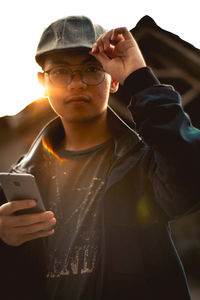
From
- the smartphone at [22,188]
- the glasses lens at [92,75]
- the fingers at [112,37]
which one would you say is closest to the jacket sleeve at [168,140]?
the fingers at [112,37]

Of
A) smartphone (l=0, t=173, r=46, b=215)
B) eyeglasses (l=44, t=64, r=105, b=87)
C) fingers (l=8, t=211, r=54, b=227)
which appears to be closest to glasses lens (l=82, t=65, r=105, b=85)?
eyeglasses (l=44, t=64, r=105, b=87)

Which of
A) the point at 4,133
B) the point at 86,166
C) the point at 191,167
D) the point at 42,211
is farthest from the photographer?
the point at 4,133

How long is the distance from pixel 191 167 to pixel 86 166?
682 mm

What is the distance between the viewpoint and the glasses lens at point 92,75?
4.89 feet

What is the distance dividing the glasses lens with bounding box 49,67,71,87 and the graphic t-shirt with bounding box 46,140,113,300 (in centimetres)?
40

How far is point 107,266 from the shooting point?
121cm

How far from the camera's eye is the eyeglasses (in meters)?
1.49

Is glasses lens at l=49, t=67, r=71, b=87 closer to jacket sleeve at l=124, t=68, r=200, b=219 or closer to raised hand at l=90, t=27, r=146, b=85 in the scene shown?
raised hand at l=90, t=27, r=146, b=85

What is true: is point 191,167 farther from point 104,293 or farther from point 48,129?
point 48,129

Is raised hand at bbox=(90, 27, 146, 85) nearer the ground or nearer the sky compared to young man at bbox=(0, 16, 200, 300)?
nearer the sky

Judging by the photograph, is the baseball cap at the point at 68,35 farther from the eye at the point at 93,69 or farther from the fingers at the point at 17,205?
the fingers at the point at 17,205

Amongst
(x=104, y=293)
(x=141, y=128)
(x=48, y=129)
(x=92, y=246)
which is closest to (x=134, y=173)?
(x=141, y=128)

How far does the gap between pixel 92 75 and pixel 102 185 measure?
1.94 ft

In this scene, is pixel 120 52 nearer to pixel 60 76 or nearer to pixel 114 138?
pixel 60 76
